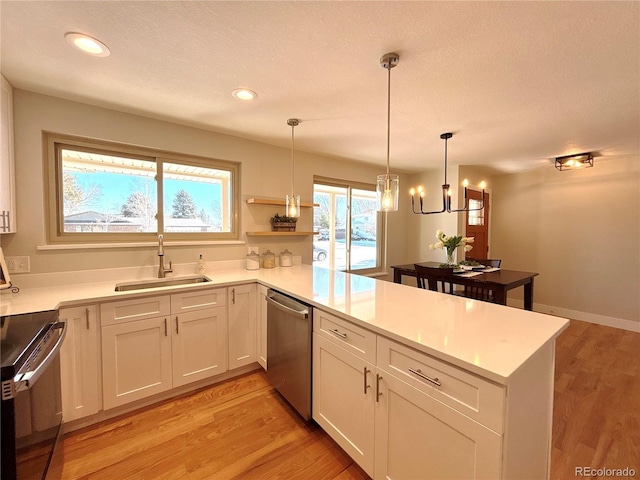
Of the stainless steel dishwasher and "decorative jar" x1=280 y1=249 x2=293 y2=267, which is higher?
"decorative jar" x1=280 y1=249 x2=293 y2=267

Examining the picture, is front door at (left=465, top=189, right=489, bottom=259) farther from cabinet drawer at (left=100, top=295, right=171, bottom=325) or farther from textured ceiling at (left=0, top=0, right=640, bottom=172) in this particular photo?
cabinet drawer at (left=100, top=295, right=171, bottom=325)

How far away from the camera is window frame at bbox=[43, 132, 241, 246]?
212 centimetres

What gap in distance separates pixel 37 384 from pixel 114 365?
715mm

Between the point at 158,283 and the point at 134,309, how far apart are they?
1.76ft

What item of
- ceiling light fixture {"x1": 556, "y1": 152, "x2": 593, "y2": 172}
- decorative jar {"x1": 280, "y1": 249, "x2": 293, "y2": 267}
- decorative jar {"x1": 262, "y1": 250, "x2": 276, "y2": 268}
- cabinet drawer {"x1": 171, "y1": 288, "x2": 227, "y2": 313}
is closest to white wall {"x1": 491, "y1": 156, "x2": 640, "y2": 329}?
ceiling light fixture {"x1": 556, "y1": 152, "x2": 593, "y2": 172}

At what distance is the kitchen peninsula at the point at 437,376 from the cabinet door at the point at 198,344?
0.49 m

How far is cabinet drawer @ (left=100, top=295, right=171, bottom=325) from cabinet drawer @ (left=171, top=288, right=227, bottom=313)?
0.05m

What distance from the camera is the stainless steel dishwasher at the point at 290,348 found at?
5.84 feet

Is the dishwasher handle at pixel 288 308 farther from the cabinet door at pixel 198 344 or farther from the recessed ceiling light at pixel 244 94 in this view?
the recessed ceiling light at pixel 244 94

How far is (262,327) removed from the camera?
2389mm

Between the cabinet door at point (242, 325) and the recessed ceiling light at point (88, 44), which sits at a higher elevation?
the recessed ceiling light at point (88, 44)

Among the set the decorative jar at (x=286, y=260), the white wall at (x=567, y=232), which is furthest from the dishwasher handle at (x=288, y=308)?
the white wall at (x=567, y=232)

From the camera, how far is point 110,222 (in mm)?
→ 2371

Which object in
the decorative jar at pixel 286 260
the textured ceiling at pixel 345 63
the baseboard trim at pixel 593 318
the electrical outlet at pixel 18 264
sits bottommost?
the baseboard trim at pixel 593 318
